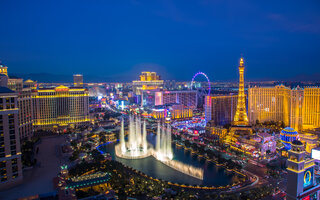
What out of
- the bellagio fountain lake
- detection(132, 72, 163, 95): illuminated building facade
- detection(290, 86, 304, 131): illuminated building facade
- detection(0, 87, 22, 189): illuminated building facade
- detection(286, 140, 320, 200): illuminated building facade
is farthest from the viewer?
detection(132, 72, 163, 95): illuminated building facade

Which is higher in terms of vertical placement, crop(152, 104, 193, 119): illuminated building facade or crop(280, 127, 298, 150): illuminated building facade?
crop(152, 104, 193, 119): illuminated building facade

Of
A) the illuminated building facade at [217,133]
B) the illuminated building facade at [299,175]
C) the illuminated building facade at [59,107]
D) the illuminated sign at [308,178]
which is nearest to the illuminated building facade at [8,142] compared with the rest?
the illuminated building facade at [299,175]

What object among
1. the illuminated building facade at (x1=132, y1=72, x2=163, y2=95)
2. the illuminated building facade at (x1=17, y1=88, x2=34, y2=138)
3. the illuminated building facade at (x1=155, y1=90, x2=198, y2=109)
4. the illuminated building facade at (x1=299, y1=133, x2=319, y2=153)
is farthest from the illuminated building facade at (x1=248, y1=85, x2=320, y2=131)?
the illuminated building facade at (x1=132, y1=72, x2=163, y2=95)

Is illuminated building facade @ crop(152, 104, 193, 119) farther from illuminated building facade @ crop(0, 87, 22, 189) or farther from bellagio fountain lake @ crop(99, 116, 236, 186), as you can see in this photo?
illuminated building facade @ crop(0, 87, 22, 189)

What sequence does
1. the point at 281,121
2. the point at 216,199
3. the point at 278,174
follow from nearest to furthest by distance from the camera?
1. the point at 216,199
2. the point at 278,174
3. the point at 281,121

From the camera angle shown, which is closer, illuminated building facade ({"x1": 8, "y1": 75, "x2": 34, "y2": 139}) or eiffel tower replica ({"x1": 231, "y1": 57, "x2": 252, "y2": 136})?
illuminated building facade ({"x1": 8, "y1": 75, "x2": 34, "y2": 139})

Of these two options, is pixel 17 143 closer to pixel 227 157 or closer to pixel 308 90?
pixel 227 157

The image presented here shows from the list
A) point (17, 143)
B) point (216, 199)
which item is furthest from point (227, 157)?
point (17, 143)

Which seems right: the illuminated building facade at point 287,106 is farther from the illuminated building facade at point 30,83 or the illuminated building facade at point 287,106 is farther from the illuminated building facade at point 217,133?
the illuminated building facade at point 30,83
